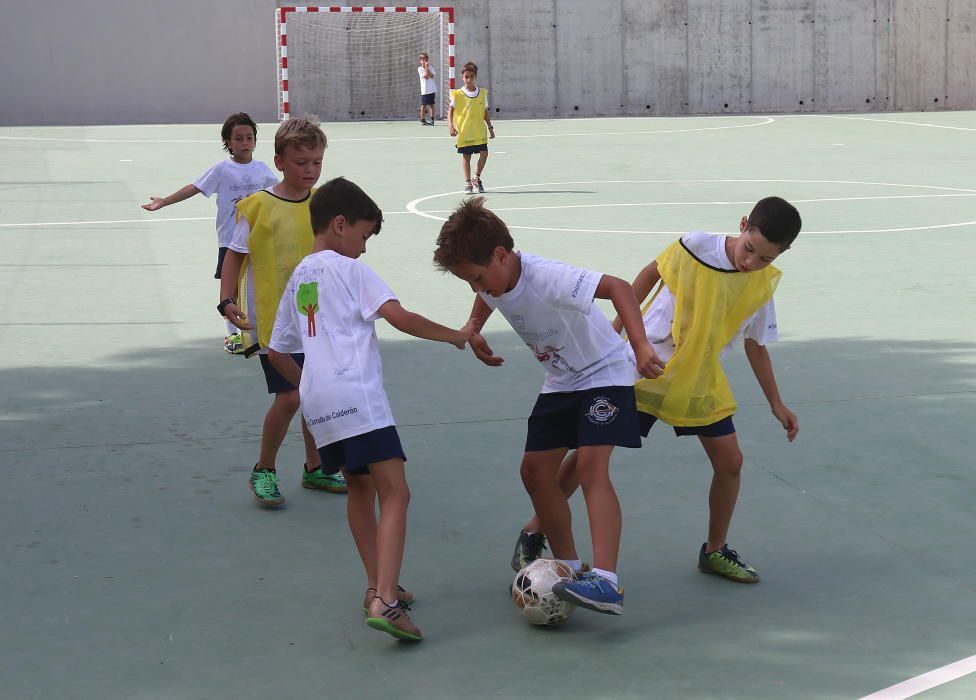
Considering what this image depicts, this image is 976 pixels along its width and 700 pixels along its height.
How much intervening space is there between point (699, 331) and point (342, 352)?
1.23m

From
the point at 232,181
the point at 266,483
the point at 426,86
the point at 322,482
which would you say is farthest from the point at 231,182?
the point at 426,86

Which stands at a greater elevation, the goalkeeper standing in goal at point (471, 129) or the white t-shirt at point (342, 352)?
the goalkeeper standing in goal at point (471, 129)

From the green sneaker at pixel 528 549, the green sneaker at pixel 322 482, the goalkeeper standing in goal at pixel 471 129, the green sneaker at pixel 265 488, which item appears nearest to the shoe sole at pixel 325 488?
the green sneaker at pixel 322 482

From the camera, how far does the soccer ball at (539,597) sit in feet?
13.7

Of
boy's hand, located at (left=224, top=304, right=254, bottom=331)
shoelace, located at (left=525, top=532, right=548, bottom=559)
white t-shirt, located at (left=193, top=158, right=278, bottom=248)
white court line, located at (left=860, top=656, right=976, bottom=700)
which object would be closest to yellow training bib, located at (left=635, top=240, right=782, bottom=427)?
shoelace, located at (left=525, top=532, right=548, bottom=559)

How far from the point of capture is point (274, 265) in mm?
5609

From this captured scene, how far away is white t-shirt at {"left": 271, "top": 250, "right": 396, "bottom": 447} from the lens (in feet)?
13.6

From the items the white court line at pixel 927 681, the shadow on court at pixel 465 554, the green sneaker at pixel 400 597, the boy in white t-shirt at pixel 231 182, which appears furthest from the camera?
the boy in white t-shirt at pixel 231 182

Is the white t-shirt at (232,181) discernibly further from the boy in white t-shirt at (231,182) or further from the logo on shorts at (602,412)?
the logo on shorts at (602,412)

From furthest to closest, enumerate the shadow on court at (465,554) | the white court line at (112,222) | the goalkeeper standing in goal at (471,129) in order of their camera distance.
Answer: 1. the goalkeeper standing in goal at (471,129)
2. the white court line at (112,222)
3. the shadow on court at (465,554)

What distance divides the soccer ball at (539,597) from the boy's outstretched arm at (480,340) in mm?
675

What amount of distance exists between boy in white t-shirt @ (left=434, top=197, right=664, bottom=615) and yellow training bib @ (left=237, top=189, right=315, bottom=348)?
4.66 feet

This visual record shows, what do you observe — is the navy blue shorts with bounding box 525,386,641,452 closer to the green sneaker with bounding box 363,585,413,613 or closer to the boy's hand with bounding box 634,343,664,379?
the boy's hand with bounding box 634,343,664,379

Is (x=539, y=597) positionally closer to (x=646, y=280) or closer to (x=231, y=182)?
(x=646, y=280)
